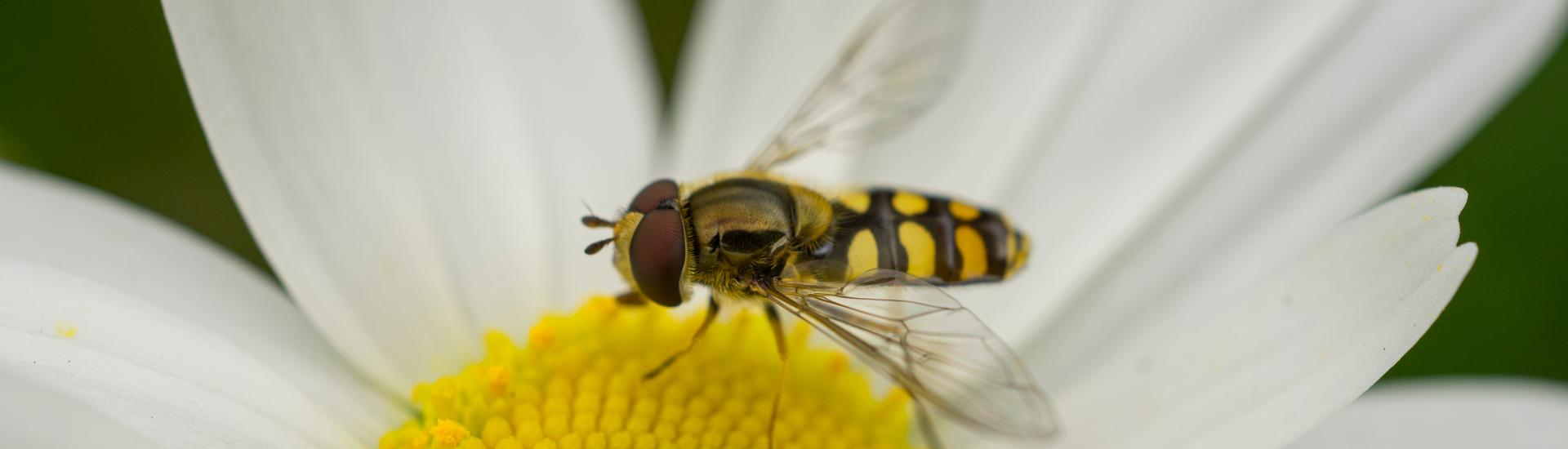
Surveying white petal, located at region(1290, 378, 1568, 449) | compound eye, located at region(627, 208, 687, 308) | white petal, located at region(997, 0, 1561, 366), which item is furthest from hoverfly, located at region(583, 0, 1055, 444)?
white petal, located at region(1290, 378, 1568, 449)

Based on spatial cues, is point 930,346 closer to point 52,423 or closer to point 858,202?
point 858,202

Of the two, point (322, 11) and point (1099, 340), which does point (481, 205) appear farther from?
point (1099, 340)

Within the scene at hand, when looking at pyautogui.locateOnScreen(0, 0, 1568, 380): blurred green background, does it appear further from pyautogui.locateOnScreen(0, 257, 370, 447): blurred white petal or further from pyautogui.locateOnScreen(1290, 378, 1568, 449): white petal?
pyautogui.locateOnScreen(0, 257, 370, 447): blurred white petal

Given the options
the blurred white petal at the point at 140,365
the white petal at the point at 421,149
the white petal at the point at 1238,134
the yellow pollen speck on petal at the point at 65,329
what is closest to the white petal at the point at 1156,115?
the white petal at the point at 1238,134

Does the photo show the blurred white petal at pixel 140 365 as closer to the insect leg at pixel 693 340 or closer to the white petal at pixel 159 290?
the white petal at pixel 159 290

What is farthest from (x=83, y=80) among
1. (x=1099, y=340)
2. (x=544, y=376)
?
(x=1099, y=340)

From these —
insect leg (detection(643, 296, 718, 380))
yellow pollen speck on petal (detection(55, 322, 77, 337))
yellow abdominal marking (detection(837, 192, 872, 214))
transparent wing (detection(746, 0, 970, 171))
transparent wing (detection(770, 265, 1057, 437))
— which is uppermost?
transparent wing (detection(746, 0, 970, 171))
